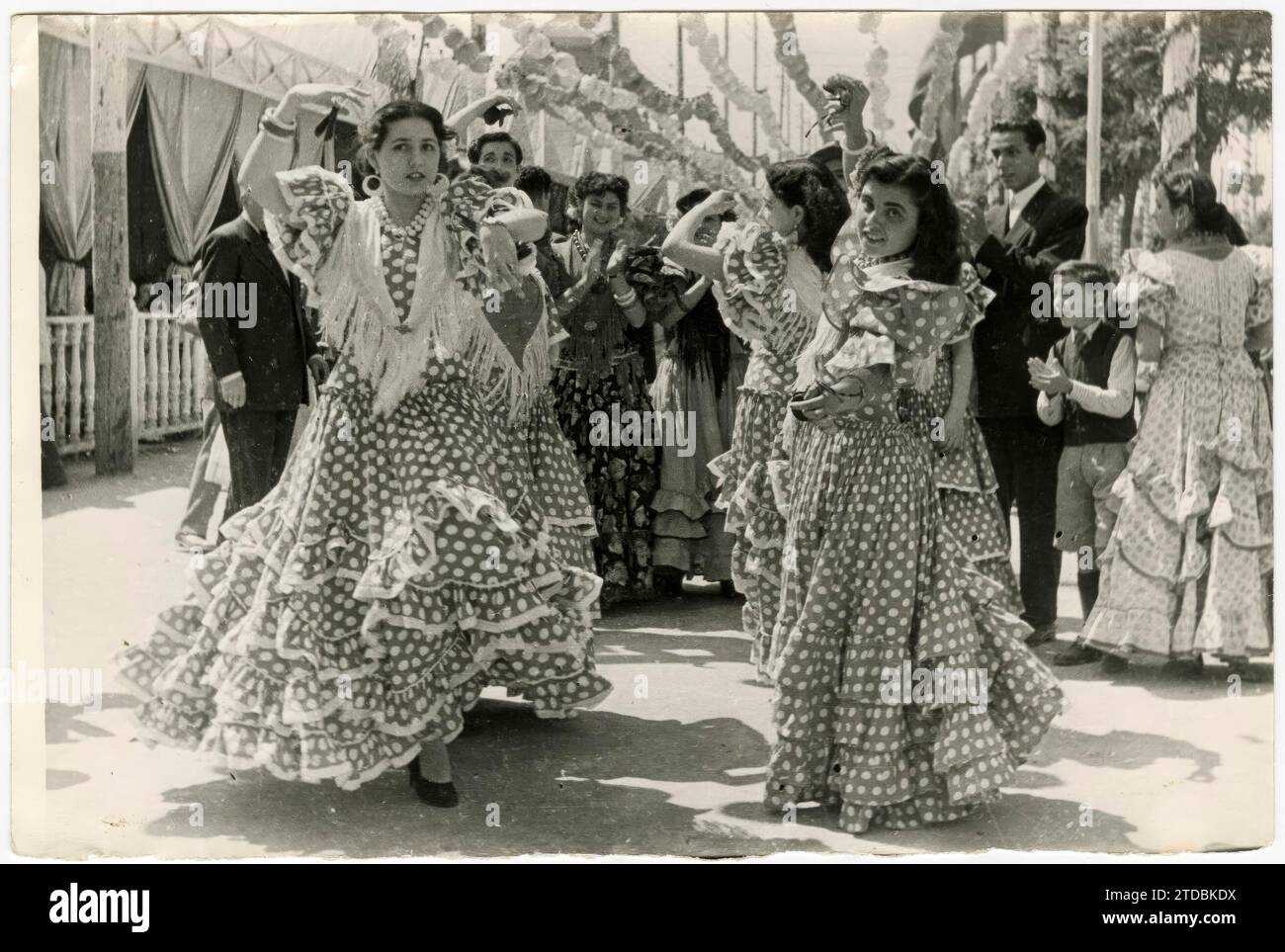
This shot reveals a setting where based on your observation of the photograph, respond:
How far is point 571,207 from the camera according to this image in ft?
23.7

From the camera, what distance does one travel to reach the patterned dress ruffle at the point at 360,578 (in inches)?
198

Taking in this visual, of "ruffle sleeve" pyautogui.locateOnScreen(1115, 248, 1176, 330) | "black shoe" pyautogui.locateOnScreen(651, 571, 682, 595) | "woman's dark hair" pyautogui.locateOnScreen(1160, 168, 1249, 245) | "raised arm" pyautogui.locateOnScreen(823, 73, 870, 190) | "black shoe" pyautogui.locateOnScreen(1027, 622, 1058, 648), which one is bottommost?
"black shoe" pyautogui.locateOnScreen(1027, 622, 1058, 648)

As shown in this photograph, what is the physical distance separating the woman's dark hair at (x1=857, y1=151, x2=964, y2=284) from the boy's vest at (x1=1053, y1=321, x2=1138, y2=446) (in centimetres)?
187

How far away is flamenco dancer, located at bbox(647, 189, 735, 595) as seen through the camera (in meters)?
7.84

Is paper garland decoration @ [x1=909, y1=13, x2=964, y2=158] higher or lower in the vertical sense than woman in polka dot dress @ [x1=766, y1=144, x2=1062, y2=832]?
higher

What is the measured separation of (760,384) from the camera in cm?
650

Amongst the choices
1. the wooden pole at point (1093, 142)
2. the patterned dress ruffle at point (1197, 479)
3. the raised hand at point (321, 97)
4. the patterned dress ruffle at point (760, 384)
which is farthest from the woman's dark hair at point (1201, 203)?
the raised hand at point (321, 97)

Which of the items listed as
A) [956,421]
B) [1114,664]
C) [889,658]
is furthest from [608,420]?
[889,658]

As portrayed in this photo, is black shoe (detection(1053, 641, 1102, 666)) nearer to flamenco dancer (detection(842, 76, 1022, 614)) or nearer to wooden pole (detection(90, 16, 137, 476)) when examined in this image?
flamenco dancer (detection(842, 76, 1022, 614))

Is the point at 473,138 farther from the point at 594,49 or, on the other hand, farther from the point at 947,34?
the point at 947,34

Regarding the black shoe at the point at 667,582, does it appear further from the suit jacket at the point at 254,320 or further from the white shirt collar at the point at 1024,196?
the white shirt collar at the point at 1024,196

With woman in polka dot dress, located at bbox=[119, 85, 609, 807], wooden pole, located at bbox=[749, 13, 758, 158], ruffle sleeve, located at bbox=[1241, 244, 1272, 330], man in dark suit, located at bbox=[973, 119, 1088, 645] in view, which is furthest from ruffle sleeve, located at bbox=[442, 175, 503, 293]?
ruffle sleeve, located at bbox=[1241, 244, 1272, 330]

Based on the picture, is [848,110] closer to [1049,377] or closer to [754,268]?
[754,268]

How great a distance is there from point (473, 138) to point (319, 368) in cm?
124
